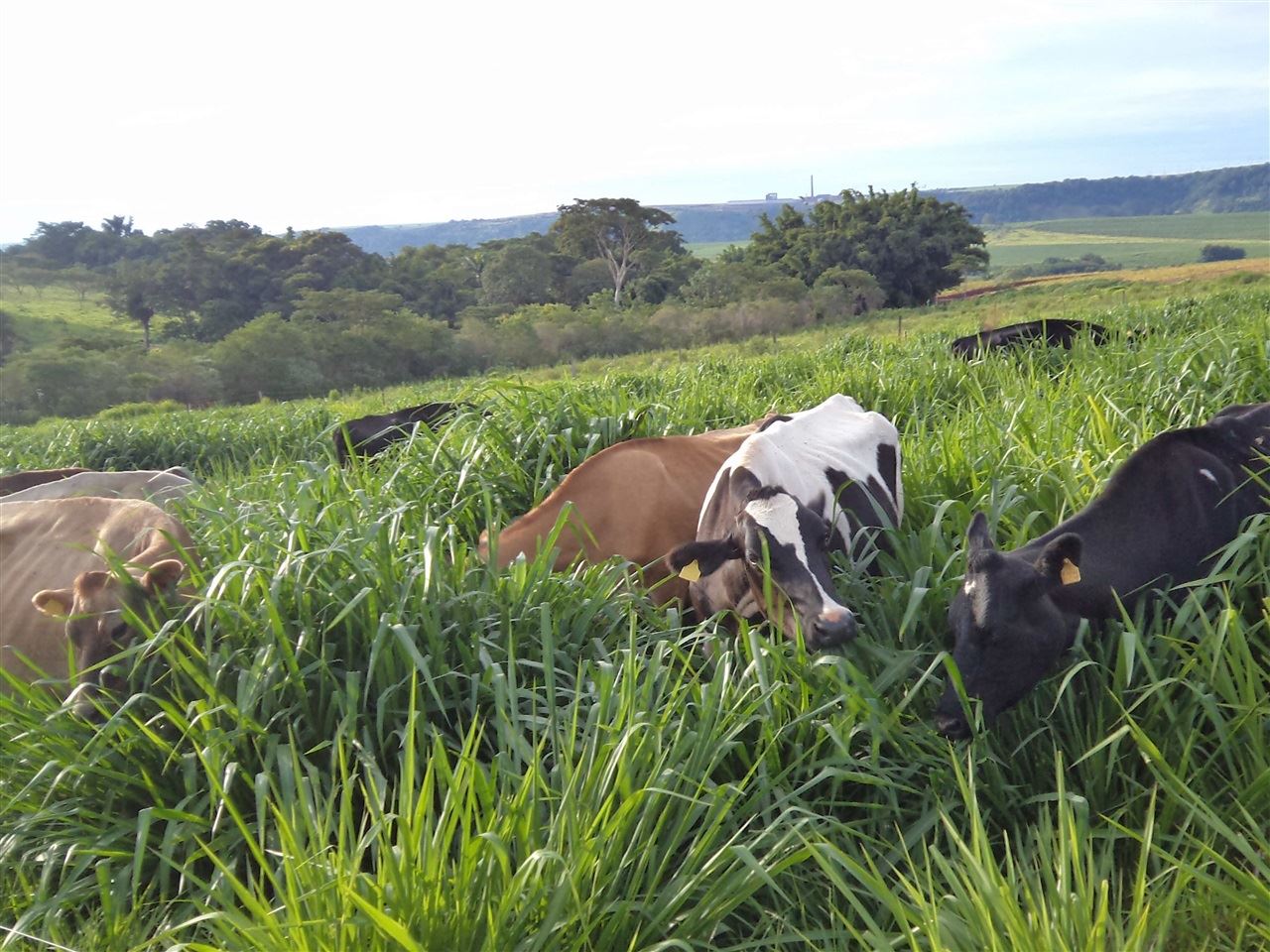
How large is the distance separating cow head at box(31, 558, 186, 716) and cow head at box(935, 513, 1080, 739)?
2.65m

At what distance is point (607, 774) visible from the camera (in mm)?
2420

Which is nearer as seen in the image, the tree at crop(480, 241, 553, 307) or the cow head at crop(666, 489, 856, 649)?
the cow head at crop(666, 489, 856, 649)

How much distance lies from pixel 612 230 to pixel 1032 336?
50410 mm

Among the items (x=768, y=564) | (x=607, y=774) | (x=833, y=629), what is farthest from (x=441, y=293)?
(x=607, y=774)

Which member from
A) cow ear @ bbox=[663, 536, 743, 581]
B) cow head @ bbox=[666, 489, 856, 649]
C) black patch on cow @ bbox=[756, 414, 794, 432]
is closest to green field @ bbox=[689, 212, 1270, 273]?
black patch on cow @ bbox=[756, 414, 794, 432]

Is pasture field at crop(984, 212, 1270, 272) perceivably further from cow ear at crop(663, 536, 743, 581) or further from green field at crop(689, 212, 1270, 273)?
cow ear at crop(663, 536, 743, 581)

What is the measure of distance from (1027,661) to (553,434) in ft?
9.83

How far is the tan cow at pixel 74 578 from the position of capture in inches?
137

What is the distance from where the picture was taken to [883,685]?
10.1ft

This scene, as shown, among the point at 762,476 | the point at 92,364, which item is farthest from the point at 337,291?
the point at 762,476

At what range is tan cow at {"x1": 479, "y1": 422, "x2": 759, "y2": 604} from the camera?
4707 millimetres

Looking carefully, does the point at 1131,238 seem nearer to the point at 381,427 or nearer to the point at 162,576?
the point at 381,427

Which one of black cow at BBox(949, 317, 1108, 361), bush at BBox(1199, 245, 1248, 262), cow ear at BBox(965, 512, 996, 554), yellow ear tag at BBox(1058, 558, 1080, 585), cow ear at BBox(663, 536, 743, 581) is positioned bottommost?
bush at BBox(1199, 245, 1248, 262)

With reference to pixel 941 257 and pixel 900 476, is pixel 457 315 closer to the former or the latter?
pixel 941 257
